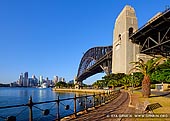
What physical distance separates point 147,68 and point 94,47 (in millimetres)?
138769

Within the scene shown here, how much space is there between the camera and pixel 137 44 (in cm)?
6462

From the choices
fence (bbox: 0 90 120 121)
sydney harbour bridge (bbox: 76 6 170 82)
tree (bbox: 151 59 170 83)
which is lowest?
fence (bbox: 0 90 120 121)

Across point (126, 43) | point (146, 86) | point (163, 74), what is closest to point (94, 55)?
point (126, 43)

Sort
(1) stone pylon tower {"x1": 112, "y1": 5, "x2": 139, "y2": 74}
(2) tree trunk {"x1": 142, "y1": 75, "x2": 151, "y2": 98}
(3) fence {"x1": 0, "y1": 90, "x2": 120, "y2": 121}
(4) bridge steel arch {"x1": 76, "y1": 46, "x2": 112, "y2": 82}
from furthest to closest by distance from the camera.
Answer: (4) bridge steel arch {"x1": 76, "y1": 46, "x2": 112, "y2": 82} → (1) stone pylon tower {"x1": 112, "y1": 5, "x2": 139, "y2": 74} → (2) tree trunk {"x1": 142, "y1": 75, "x2": 151, "y2": 98} → (3) fence {"x1": 0, "y1": 90, "x2": 120, "y2": 121}

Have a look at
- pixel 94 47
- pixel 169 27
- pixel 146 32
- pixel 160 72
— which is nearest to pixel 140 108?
pixel 169 27

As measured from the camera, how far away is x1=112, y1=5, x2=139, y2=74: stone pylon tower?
109 m

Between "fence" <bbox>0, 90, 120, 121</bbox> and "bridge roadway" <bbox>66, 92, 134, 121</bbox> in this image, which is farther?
"bridge roadway" <bbox>66, 92, 134, 121</bbox>

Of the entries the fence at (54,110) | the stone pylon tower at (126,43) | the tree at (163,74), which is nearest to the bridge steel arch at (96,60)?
the stone pylon tower at (126,43)

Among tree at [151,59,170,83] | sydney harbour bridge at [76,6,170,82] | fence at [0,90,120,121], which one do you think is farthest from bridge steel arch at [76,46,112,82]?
fence at [0,90,120,121]

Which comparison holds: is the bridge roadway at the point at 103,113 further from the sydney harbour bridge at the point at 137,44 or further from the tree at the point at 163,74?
the tree at the point at 163,74

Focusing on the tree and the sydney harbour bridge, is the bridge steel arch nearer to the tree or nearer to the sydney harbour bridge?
the sydney harbour bridge

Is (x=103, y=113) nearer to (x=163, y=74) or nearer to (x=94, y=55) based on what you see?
(x=163, y=74)

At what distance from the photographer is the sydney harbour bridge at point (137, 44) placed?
45.8 m

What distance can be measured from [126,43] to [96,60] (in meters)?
53.5
